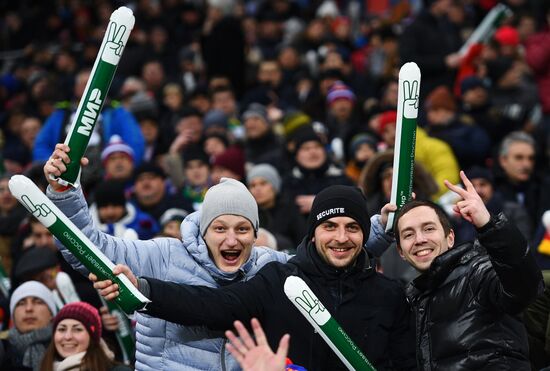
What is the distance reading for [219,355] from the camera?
570 cm

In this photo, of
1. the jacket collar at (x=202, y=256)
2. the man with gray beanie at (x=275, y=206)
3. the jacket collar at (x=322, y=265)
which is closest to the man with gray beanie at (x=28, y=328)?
the man with gray beanie at (x=275, y=206)

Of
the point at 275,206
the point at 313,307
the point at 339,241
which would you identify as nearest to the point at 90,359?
the point at 339,241

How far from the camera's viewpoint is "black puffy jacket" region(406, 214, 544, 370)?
17.0 feet

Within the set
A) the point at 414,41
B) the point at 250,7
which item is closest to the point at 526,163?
the point at 414,41

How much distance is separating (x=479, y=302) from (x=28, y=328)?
3.70m

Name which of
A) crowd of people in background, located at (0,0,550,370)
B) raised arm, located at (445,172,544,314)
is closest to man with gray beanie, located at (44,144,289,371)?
raised arm, located at (445,172,544,314)

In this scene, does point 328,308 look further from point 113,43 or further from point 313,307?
point 113,43

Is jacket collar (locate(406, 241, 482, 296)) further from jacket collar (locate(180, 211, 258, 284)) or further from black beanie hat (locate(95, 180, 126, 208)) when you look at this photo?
black beanie hat (locate(95, 180, 126, 208))

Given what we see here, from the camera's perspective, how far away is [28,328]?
809 centimetres

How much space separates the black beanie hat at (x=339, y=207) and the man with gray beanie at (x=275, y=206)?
11.3 ft

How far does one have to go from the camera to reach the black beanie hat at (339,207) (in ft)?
18.8

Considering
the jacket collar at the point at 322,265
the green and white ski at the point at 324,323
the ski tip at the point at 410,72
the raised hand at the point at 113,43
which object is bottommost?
the green and white ski at the point at 324,323

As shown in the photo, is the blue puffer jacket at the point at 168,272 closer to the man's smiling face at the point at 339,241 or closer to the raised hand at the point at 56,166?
the raised hand at the point at 56,166

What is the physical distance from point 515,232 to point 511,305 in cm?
32
